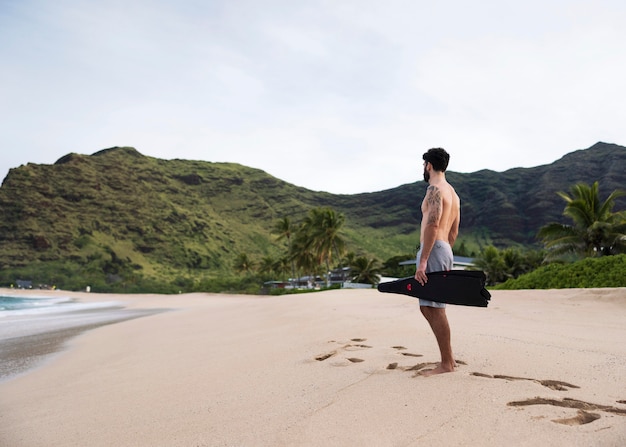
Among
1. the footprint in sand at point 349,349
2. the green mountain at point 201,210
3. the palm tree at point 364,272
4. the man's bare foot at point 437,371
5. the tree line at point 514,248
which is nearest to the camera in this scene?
the man's bare foot at point 437,371

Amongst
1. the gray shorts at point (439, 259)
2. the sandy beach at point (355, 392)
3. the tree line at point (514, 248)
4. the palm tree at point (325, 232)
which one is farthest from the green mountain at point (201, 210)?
the gray shorts at point (439, 259)

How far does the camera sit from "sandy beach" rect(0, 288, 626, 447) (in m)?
2.16

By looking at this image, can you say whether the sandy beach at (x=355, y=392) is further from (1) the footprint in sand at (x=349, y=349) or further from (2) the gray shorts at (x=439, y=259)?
(2) the gray shorts at (x=439, y=259)

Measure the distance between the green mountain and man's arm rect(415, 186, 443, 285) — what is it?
96885 millimetres

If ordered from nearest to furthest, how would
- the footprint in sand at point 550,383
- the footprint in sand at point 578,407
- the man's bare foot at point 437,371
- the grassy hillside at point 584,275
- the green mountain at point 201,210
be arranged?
the footprint in sand at point 578,407
the footprint in sand at point 550,383
the man's bare foot at point 437,371
the grassy hillside at point 584,275
the green mountain at point 201,210

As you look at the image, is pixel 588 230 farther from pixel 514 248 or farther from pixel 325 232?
pixel 325 232

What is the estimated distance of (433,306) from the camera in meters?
3.27

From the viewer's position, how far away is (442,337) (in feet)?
10.5

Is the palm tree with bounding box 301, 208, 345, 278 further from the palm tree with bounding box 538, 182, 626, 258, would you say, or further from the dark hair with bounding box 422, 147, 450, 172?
the dark hair with bounding box 422, 147, 450, 172

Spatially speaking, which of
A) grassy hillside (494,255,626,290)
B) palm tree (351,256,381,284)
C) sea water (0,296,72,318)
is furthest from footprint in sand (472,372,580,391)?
palm tree (351,256,381,284)

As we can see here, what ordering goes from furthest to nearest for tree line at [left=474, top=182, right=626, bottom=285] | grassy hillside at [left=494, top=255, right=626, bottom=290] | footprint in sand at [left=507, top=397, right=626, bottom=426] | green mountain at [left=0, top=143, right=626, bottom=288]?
green mountain at [left=0, top=143, right=626, bottom=288] → tree line at [left=474, top=182, right=626, bottom=285] → grassy hillside at [left=494, top=255, right=626, bottom=290] → footprint in sand at [left=507, top=397, right=626, bottom=426]

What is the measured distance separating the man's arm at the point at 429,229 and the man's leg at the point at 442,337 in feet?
0.82

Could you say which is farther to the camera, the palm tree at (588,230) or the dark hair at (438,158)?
the palm tree at (588,230)

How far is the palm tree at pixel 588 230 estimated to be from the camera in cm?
1812
